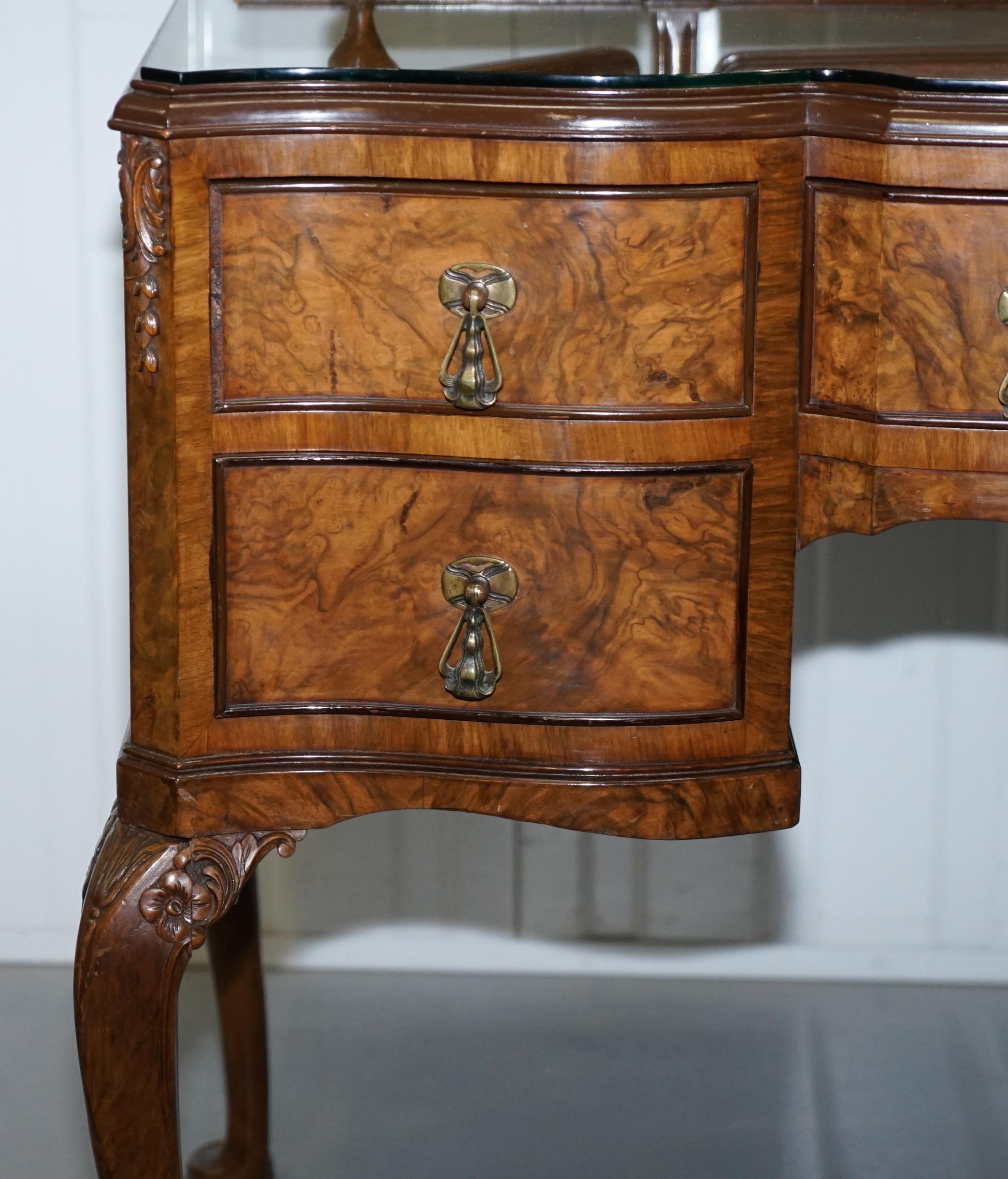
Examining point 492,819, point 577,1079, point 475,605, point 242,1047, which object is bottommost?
point 577,1079

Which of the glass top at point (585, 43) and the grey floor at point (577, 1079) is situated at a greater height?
the glass top at point (585, 43)

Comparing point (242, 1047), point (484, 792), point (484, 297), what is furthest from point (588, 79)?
point (242, 1047)

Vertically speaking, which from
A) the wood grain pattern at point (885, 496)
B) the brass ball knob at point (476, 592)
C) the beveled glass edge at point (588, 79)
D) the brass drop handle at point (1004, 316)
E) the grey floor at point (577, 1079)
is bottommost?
the grey floor at point (577, 1079)

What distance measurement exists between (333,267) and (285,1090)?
36.9 inches

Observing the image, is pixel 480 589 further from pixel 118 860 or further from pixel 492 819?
pixel 492 819

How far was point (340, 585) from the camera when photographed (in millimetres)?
838

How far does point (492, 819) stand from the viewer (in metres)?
1.62

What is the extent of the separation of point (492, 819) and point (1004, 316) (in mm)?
948

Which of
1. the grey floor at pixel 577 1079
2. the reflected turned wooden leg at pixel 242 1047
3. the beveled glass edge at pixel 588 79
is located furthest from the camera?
the grey floor at pixel 577 1079

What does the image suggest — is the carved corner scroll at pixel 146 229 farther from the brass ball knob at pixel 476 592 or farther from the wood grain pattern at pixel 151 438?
the brass ball knob at pixel 476 592

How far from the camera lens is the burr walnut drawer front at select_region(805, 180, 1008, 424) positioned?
2.58 ft

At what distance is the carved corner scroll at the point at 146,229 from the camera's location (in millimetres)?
778

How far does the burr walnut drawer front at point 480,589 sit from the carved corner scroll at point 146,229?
0.08 m

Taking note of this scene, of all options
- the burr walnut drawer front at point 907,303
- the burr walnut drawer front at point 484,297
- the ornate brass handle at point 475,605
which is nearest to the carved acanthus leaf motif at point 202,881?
the ornate brass handle at point 475,605
